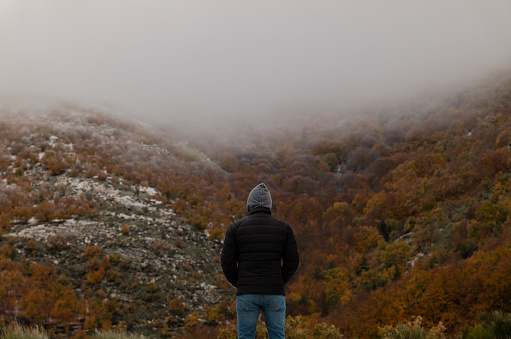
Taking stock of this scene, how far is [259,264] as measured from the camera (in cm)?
384

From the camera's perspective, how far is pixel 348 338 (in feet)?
54.9

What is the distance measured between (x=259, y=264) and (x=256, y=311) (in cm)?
53

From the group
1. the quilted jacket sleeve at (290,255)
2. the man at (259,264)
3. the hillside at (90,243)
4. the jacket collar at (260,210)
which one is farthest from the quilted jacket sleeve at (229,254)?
the hillside at (90,243)

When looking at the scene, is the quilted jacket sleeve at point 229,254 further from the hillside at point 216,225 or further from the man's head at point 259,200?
the hillside at point 216,225

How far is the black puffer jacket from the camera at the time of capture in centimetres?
377

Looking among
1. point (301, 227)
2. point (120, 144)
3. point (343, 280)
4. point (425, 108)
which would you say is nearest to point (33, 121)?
point (120, 144)

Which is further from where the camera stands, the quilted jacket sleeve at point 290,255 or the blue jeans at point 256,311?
the quilted jacket sleeve at point 290,255

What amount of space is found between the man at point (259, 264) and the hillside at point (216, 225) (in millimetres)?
5636

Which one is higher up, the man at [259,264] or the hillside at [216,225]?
the man at [259,264]

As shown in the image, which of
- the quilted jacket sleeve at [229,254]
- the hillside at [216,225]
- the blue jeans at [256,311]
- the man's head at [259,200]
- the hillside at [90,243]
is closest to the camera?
the blue jeans at [256,311]

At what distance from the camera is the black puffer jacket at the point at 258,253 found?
3773 millimetres

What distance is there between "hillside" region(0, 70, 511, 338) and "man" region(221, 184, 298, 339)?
5.64m

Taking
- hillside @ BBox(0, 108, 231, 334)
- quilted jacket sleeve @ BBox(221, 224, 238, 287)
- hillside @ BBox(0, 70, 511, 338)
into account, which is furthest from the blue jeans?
hillside @ BBox(0, 108, 231, 334)

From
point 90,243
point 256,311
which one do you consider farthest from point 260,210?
point 90,243
